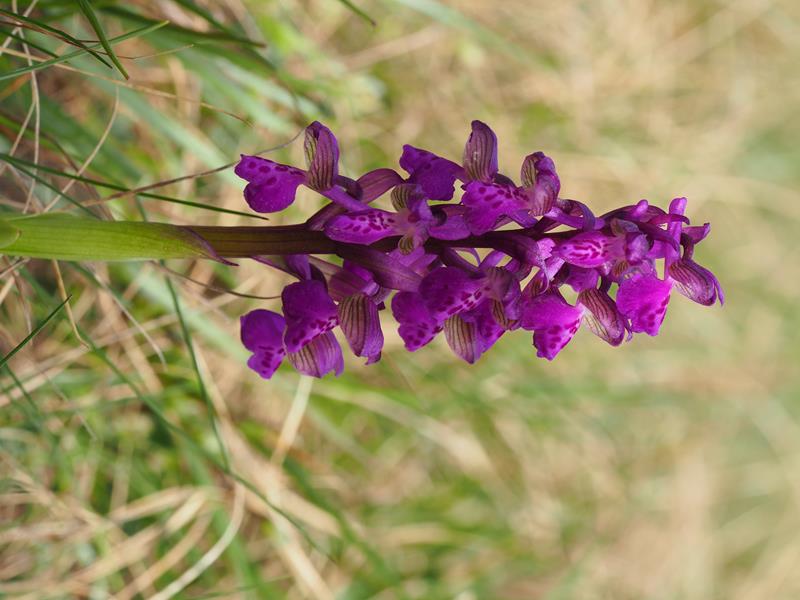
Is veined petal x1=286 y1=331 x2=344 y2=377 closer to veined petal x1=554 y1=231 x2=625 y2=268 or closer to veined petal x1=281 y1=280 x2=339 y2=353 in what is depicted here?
veined petal x1=281 y1=280 x2=339 y2=353

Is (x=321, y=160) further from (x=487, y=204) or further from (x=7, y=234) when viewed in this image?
(x=7, y=234)

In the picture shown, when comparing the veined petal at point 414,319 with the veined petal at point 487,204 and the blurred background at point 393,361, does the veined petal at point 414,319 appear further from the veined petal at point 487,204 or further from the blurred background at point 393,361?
the blurred background at point 393,361

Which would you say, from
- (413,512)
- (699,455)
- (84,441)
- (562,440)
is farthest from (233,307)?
(699,455)

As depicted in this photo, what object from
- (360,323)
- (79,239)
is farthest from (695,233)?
(79,239)

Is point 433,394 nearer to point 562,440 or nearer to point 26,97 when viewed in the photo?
point 562,440

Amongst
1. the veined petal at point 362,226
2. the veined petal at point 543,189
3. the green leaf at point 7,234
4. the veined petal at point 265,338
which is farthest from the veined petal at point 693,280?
the green leaf at point 7,234

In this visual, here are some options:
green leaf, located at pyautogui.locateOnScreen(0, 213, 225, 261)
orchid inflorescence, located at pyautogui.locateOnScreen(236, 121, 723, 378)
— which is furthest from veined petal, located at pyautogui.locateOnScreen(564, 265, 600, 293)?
green leaf, located at pyautogui.locateOnScreen(0, 213, 225, 261)
